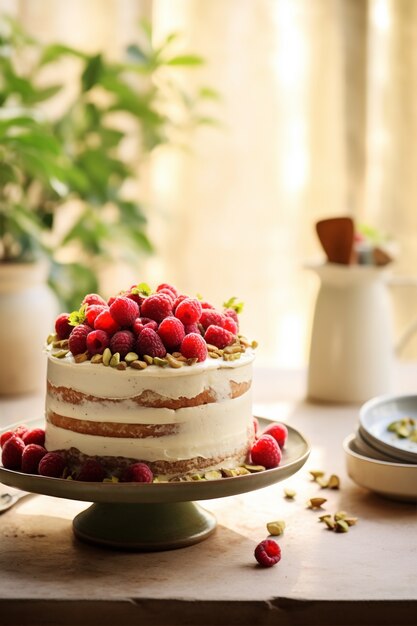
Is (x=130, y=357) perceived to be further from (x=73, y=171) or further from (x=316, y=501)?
(x=73, y=171)

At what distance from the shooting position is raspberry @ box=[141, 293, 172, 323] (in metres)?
1.19

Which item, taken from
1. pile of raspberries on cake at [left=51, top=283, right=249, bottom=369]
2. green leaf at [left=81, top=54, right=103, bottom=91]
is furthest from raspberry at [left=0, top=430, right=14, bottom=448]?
green leaf at [left=81, top=54, right=103, bottom=91]

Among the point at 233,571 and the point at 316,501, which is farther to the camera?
the point at 316,501

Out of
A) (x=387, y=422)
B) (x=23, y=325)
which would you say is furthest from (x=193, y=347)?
(x=23, y=325)

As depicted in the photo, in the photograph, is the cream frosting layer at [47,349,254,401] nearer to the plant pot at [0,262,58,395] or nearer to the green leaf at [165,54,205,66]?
the plant pot at [0,262,58,395]

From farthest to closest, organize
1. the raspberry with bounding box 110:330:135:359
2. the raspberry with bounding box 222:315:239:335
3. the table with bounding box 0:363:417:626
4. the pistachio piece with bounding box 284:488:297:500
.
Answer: the pistachio piece with bounding box 284:488:297:500 → the raspberry with bounding box 222:315:239:335 → the raspberry with bounding box 110:330:135:359 → the table with bounding box 0:363:417:626

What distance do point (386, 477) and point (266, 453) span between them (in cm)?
19

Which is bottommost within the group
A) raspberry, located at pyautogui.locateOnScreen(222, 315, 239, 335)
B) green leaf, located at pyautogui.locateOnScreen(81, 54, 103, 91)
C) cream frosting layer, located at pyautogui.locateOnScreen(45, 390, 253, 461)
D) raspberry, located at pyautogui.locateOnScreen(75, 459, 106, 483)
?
raspberry, located at pyautogui.locateOnScreen(75, 459, 106, 483)

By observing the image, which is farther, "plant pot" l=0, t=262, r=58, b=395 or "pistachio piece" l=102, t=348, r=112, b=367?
"plant pot" l=0, t=262, r=58, b=395

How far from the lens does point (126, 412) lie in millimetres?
1171

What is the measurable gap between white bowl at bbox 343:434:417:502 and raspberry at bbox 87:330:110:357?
395 millimetres

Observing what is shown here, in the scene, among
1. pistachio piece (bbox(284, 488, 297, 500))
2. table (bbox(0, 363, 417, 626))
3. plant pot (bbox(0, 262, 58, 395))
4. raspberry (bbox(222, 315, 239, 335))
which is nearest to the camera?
table (bbox(0, 363, 417, 626))

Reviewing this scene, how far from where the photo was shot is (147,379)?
3.80ft

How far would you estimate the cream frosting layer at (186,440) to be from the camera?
1.17m
